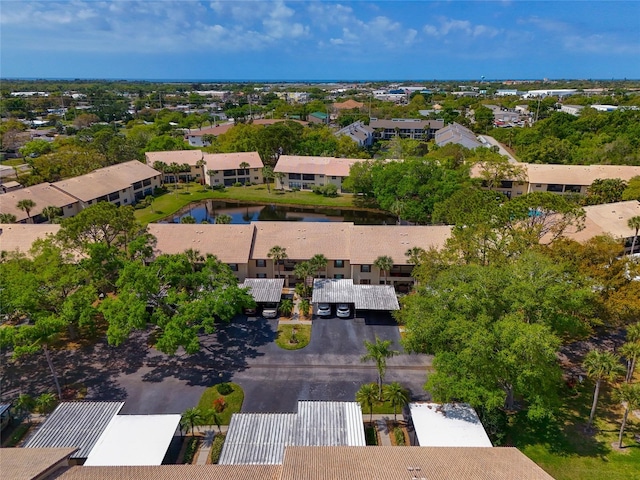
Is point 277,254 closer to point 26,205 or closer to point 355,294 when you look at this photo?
point 355,294

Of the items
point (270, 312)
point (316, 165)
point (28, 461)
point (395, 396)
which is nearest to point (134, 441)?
point (28, 461)

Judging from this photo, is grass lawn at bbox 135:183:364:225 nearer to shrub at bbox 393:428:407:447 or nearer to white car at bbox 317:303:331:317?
white car at bbox 317:303:331:317

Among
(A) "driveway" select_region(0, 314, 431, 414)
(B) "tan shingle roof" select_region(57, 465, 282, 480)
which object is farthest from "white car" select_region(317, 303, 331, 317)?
(B) "tan shingle roof" select_region(57, 465, 282, 480)

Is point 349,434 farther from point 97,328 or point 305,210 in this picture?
point 305,210

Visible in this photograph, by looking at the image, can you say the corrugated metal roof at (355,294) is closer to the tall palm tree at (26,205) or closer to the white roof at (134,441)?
the white roof at (134,441)

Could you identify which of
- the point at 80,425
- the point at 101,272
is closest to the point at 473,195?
the point at 101,272

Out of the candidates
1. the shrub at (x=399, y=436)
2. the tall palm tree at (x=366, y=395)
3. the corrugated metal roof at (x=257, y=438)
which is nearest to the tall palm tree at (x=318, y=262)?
the tall palm tree at (x=366, y=395)
